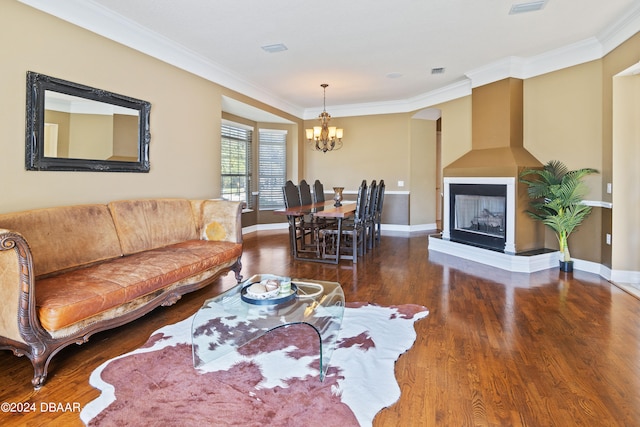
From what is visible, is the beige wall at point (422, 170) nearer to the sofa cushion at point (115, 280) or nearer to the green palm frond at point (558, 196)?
the green palm frond at point (558, 196)

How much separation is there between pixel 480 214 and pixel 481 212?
4 centimetres

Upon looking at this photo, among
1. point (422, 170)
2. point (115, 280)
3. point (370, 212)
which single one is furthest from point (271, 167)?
point (115, 280)

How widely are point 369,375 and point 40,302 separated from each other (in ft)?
6.38

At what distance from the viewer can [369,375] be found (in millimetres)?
2006

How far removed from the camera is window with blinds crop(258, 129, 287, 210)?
26.2 ft

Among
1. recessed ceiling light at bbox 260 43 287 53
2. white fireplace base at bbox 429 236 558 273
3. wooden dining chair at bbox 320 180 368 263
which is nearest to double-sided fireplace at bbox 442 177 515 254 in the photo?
white fireplace base at bbox 429 236 558 273

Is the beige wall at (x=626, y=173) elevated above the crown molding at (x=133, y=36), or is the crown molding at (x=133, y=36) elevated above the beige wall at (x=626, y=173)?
the crown molding at (x=133, y=36)

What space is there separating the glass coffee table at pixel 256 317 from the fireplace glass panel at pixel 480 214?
3445mm

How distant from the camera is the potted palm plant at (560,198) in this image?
4281 mm

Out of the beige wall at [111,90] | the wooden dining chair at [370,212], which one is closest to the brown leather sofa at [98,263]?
the beige wall at [111,90]

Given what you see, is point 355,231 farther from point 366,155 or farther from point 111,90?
point 366,155

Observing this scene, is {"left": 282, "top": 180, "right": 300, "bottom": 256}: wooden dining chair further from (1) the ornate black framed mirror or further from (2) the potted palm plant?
(2) the potted palm plant

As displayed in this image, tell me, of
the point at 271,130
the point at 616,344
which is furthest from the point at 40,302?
the point at 271,130

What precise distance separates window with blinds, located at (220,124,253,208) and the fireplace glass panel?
429 centimetres
